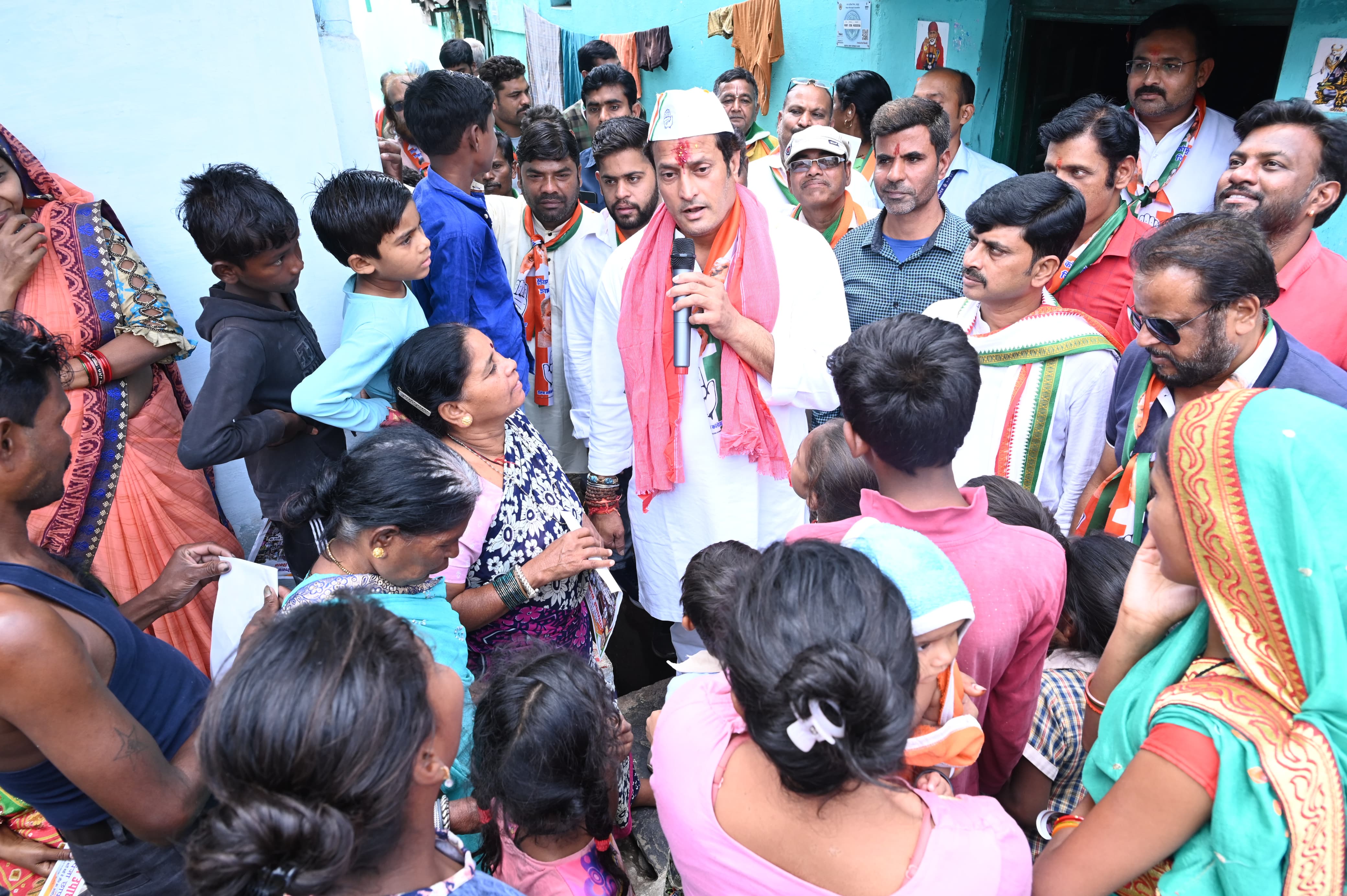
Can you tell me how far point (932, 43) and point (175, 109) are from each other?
503 centimetres

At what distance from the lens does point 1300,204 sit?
2654 millimetres

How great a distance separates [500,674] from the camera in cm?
167

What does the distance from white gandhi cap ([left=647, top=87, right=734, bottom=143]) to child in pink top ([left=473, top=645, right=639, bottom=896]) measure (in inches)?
72.3

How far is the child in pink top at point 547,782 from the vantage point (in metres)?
1.51

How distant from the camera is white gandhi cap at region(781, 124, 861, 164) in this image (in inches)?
155

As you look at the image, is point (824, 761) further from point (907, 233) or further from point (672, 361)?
point (907, 233)

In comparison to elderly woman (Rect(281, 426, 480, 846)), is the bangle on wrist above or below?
below

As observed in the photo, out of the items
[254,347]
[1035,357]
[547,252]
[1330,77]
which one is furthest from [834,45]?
[254,347]

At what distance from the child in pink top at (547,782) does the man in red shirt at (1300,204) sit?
101 inches

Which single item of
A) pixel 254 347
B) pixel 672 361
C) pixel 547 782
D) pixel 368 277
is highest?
pixel 368 277

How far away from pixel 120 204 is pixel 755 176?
11.3 feet

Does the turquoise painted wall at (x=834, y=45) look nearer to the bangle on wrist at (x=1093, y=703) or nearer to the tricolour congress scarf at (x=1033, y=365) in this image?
the tricolour congress scarf at (x=1033, y=365)

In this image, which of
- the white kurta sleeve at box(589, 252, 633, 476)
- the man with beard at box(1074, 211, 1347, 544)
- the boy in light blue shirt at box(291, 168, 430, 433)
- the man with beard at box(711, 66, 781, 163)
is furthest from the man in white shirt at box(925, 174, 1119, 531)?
the man with beard at box(711, 66, 781, 163)

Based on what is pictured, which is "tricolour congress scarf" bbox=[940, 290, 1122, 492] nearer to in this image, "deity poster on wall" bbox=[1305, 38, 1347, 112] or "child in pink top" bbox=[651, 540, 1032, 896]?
"child in pink top" bbox=[651, 540, 1032, 896]
